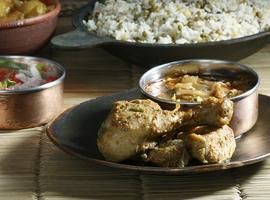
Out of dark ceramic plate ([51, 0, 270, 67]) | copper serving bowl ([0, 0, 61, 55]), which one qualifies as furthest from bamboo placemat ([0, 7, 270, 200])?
copper serving bowl ([0, 0, 61, 55])

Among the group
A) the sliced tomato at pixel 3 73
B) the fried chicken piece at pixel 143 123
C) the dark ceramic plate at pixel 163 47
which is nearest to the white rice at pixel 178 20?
the dark ceramic plate at pixel 163 47

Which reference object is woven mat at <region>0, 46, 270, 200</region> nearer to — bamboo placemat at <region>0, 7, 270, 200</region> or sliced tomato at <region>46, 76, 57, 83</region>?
bamboo placemat at <region>0, 7, 270, 200</region>

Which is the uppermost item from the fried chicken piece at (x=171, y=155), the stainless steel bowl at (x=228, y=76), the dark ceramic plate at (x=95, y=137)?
the stainless steel bowl at (x=228, y=76)

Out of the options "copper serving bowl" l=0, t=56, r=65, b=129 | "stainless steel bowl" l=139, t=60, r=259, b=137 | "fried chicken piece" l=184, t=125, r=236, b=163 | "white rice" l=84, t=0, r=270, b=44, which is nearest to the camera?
"fried chicken piece" l=184, t=125, r=236, b=163

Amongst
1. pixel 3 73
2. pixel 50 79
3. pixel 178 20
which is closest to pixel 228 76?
pixel 178 20

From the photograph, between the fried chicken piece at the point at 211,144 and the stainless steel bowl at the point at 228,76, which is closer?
the fried chicken piece at the point at 211,144

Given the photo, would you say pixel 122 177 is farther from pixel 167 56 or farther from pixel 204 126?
pixel 167 56

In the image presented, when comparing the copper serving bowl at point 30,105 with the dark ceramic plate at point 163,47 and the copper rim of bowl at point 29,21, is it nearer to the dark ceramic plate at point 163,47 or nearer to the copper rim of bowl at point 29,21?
the dark ceramic plate at point 163,47
